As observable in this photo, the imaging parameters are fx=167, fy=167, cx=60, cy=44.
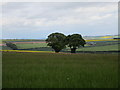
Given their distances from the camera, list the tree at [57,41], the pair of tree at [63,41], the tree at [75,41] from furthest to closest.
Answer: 1. the tree at [57,41]
2. the pair of tree at [63,41]
3. the tree at [75,41]

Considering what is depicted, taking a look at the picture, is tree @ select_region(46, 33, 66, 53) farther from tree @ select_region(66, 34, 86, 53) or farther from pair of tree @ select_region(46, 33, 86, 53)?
tree @ select_region(66, 34, 86, 53)

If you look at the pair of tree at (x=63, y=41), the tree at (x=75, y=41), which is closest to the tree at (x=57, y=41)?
the pair of tree at (x=63, y=41)

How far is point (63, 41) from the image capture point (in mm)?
50031

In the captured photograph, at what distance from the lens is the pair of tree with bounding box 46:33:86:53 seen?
48.6m

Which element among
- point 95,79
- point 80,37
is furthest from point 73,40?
point 95,79

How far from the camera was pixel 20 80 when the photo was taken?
8.10 m

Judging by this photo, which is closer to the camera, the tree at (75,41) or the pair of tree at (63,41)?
the tree at (75,41)

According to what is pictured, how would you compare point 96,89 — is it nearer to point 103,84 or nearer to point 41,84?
point 103,84

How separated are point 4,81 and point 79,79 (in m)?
3.65

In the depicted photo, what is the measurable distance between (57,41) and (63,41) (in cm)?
196

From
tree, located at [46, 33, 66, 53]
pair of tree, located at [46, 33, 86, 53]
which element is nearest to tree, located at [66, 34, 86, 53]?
pair of tree, located at [46, 33, 86, 53]

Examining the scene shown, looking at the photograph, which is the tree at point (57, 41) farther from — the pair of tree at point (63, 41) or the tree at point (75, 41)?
the tree at point (75, 41)

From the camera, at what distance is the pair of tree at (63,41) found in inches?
1913

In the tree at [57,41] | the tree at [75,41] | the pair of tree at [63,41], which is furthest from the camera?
the tree at [57,41]
